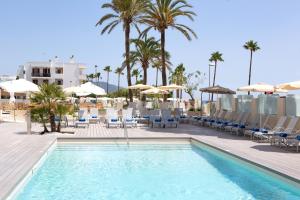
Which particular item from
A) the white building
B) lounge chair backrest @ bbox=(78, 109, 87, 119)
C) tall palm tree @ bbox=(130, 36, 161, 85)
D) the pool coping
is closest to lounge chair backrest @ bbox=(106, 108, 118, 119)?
lounge chair backrest @ bbox=(78, 109, 87, 119)

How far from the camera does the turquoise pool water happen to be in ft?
28.3

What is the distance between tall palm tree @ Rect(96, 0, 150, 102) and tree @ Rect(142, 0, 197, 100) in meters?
1.07

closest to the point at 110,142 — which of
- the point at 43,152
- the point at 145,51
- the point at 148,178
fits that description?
the point at 43,152

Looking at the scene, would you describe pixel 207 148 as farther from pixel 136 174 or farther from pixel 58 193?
pixel 58 193

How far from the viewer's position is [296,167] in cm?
992

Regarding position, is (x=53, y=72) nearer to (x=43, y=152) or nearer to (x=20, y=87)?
(x=20, y=87)

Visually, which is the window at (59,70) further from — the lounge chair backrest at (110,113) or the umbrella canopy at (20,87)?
the umbrella canopy at (20,87)

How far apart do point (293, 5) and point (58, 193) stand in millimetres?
15775

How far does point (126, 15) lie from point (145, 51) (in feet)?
22.1

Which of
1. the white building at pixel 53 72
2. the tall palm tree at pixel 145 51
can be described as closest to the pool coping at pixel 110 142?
the tall palm tree at pixel 145 51

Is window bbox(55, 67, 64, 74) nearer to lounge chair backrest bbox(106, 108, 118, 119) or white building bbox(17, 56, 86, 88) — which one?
white building bbox(17, 56, 86, 88)

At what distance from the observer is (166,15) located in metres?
31.3

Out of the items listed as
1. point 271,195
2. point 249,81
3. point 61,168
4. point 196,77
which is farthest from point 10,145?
point 196,77

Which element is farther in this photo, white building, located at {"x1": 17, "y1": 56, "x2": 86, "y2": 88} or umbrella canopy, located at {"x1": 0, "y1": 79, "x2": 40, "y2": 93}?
white building, located at {"x1": 17, "y1": 56, "x2": 86, "y2": 88}
